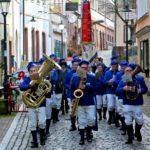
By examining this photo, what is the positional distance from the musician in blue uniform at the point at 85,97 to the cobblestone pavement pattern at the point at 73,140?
0.45m

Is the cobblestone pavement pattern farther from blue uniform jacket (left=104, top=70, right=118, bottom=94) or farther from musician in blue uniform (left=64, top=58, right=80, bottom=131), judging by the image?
blue uniform jacket (left=104, top=70, right=118, bottom=94)

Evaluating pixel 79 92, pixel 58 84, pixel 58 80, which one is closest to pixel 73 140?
pixel 79 92

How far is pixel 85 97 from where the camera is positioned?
42.4ft

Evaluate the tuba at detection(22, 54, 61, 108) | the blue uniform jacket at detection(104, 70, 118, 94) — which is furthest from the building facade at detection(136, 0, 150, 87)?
the tuba at detection(22, 54, 61, 108)

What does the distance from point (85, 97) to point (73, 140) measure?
1.09m

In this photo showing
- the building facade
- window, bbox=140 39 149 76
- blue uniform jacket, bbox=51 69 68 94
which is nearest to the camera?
blue uniform jacket, bbox=51 69 68 94

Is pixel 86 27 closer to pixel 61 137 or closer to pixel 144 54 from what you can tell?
pixel 144 54

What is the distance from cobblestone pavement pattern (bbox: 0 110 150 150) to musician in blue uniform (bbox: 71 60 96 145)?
45cm

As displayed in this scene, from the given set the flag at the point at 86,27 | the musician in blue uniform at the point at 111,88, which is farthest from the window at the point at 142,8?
the musician in blue uniform at the point at 111,88

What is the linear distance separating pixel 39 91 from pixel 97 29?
210 ft

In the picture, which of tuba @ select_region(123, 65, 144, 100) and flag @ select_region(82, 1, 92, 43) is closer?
tuba @ select_region(123, 65, 144, 100)

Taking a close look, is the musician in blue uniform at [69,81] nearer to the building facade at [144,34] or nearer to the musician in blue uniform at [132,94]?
the musician in blue uniform at [132,94]

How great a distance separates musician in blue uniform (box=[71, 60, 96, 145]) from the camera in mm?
12828

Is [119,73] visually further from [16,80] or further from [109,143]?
[16,80]
